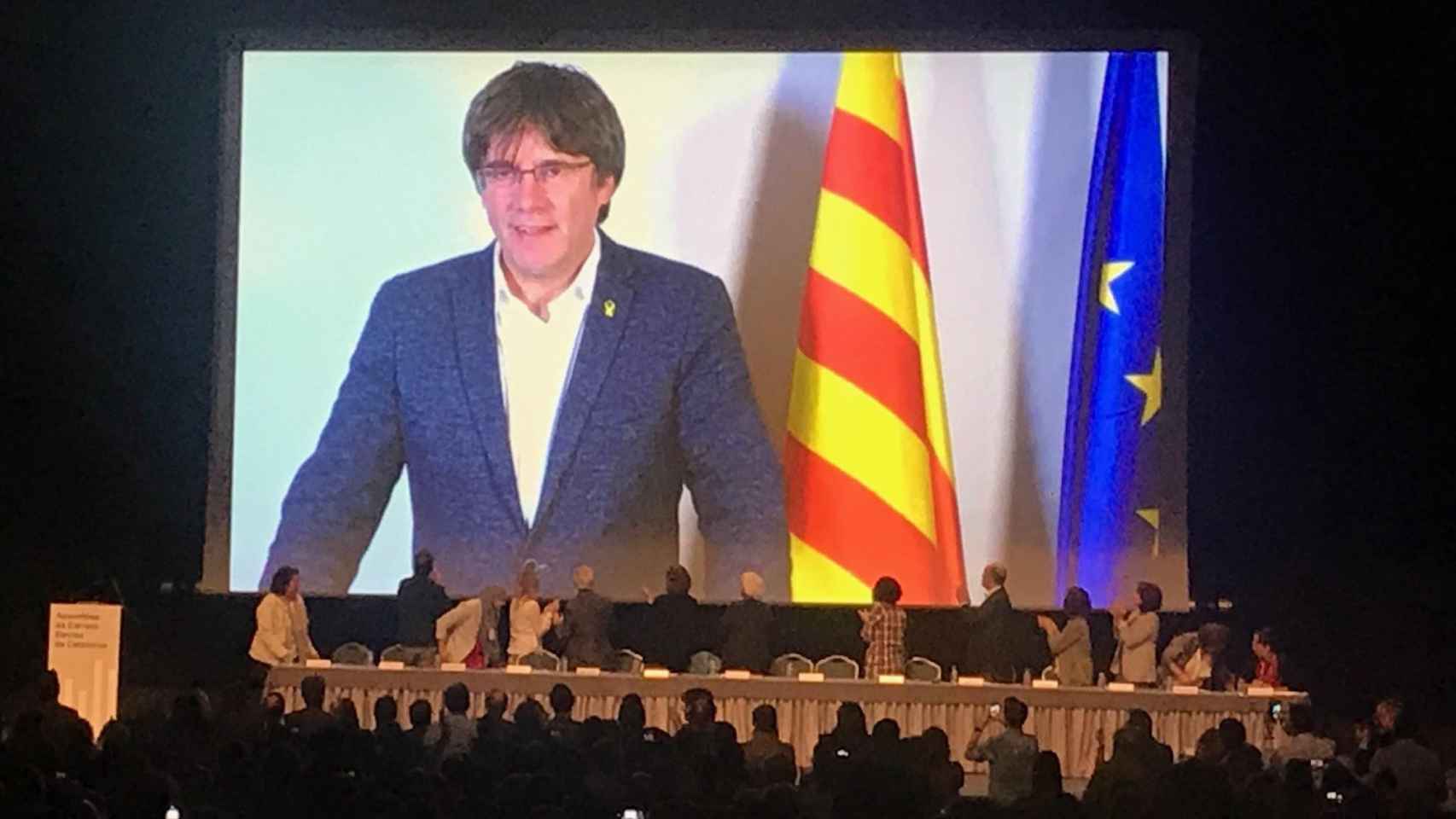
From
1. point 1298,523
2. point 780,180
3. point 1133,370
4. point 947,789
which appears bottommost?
point 947,789

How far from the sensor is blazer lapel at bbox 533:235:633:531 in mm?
12055

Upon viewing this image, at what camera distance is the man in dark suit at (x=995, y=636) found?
10789mm

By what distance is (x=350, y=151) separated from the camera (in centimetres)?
1220

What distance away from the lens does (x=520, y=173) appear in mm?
12172

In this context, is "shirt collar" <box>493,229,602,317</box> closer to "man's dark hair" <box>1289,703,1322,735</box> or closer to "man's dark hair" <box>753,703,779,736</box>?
"man's dark hair" <box>753,703,779,736</box>

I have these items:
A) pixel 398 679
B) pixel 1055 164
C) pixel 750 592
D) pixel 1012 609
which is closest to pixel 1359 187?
pixel 1055 164

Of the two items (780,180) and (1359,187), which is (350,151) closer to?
(780,180)

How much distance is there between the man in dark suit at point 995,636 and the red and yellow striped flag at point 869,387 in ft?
3.12

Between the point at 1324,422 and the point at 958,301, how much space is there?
2.31 m

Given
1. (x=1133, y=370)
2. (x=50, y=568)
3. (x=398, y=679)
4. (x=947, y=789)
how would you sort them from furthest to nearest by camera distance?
(x=50, y=568) < (x=1133, y=370) < (x=398, y=679) < (x=947, y=789)

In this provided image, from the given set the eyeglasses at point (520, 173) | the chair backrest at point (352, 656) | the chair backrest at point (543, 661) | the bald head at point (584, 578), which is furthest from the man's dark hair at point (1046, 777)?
the eyeglasses at point (520, 173)

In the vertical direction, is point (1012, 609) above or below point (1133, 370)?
below

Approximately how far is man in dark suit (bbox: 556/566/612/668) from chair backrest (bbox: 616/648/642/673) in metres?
0.10

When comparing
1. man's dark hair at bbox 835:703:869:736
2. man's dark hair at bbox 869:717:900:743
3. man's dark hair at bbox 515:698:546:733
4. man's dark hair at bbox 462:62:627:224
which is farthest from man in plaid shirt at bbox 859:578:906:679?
man's dark hair at bbox 869:717:900:743
